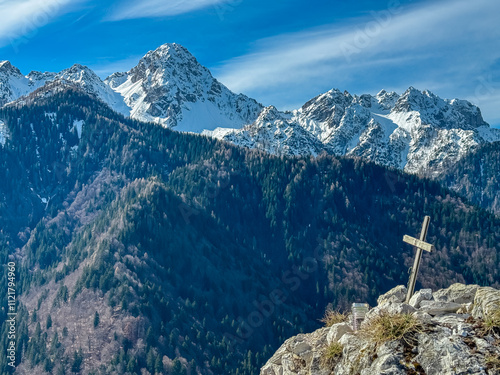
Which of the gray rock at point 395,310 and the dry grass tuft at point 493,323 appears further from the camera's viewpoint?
the gray rock at point 395,310

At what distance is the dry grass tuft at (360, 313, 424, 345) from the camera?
24.6m

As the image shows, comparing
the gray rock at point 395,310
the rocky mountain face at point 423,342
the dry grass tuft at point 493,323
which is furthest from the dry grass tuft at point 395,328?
the dry grass tuft at point 493,323

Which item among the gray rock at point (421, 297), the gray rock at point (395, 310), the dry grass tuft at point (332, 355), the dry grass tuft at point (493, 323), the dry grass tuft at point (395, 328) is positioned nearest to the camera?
the dry grass tuft at point (493, 323)

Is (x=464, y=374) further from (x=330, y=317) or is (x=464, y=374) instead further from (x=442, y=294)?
(x=330, y=317)

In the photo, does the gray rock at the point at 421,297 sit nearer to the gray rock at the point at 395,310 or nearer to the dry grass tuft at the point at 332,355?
the gray rock at the point at 395,310

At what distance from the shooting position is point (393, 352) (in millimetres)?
24453

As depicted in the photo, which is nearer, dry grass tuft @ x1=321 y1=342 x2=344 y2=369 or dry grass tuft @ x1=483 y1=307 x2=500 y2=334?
dry grass tuft @ x1=483 y1=307 x2=500 y2=334

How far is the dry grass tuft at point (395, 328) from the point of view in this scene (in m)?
24.6

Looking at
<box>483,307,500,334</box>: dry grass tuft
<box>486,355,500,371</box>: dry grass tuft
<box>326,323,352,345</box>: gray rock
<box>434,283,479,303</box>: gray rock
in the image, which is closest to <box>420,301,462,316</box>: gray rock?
<box>434,283,479,303</box>: gray rock

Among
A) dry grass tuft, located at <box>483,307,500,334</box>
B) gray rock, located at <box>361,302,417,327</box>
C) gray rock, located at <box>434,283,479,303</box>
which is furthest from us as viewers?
gray rock, located at <box>434,283,479,303</box>

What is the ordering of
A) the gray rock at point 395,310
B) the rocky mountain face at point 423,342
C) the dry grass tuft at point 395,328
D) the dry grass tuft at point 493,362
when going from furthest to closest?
the gray rock at point 395,310 < the dry grass tuft at point 395,328 < the rocky mountain face at point 423,342 < the dry grass tuft at point 493,362

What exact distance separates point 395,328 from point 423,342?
1336 mm

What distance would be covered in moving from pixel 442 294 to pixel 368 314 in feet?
20.1

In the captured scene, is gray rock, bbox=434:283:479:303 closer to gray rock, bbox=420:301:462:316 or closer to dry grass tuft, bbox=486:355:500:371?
gray rock, bbox=420:301:462:316
